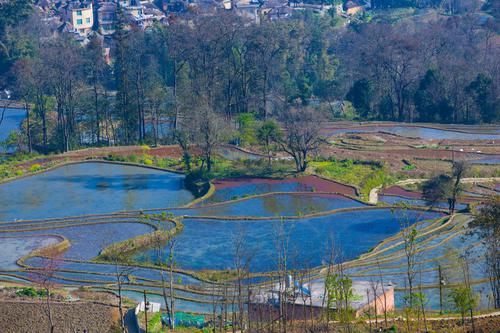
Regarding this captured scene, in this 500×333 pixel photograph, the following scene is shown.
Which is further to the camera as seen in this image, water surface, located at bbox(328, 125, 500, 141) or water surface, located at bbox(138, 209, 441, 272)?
water surface, located at bbox(328, 125, 500, 141)

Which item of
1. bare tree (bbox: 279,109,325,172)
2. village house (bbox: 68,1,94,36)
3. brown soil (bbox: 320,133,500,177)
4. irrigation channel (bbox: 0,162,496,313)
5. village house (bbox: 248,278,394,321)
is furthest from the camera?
village house (bbox: 68,1,94,36)

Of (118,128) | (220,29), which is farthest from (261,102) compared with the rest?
(118,128)

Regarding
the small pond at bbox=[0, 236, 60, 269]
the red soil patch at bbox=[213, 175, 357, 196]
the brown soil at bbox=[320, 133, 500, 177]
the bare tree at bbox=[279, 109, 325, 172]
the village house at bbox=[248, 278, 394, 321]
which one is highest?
the bare tree at bbox=[279, 109, 325, 172]

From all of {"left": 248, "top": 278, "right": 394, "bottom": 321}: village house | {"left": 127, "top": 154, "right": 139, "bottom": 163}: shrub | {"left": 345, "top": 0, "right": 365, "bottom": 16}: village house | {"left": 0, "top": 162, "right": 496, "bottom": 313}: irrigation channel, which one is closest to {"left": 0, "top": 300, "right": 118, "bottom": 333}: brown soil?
{"left": 0, "top": 162, "right": 496, "bottom": 313}: irrigation channel

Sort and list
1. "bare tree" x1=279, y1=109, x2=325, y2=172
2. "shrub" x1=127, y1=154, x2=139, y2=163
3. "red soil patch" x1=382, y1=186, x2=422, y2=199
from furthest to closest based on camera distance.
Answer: "shrub" x1=127, y1=154, x2=139, y2=163
"bare tree" x1=279, y1=109, x2=325, y2=172
"red soil patch" x1=382, y1=186, x2=422, y2=199

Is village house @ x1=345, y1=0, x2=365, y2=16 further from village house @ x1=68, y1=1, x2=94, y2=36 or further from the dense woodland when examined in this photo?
village house @ x1=68, y1=1, x2=94, y2=36

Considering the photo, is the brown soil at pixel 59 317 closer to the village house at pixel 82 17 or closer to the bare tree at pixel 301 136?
the bare tree at pixel 301 136

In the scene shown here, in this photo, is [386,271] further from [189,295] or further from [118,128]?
[118,128]
